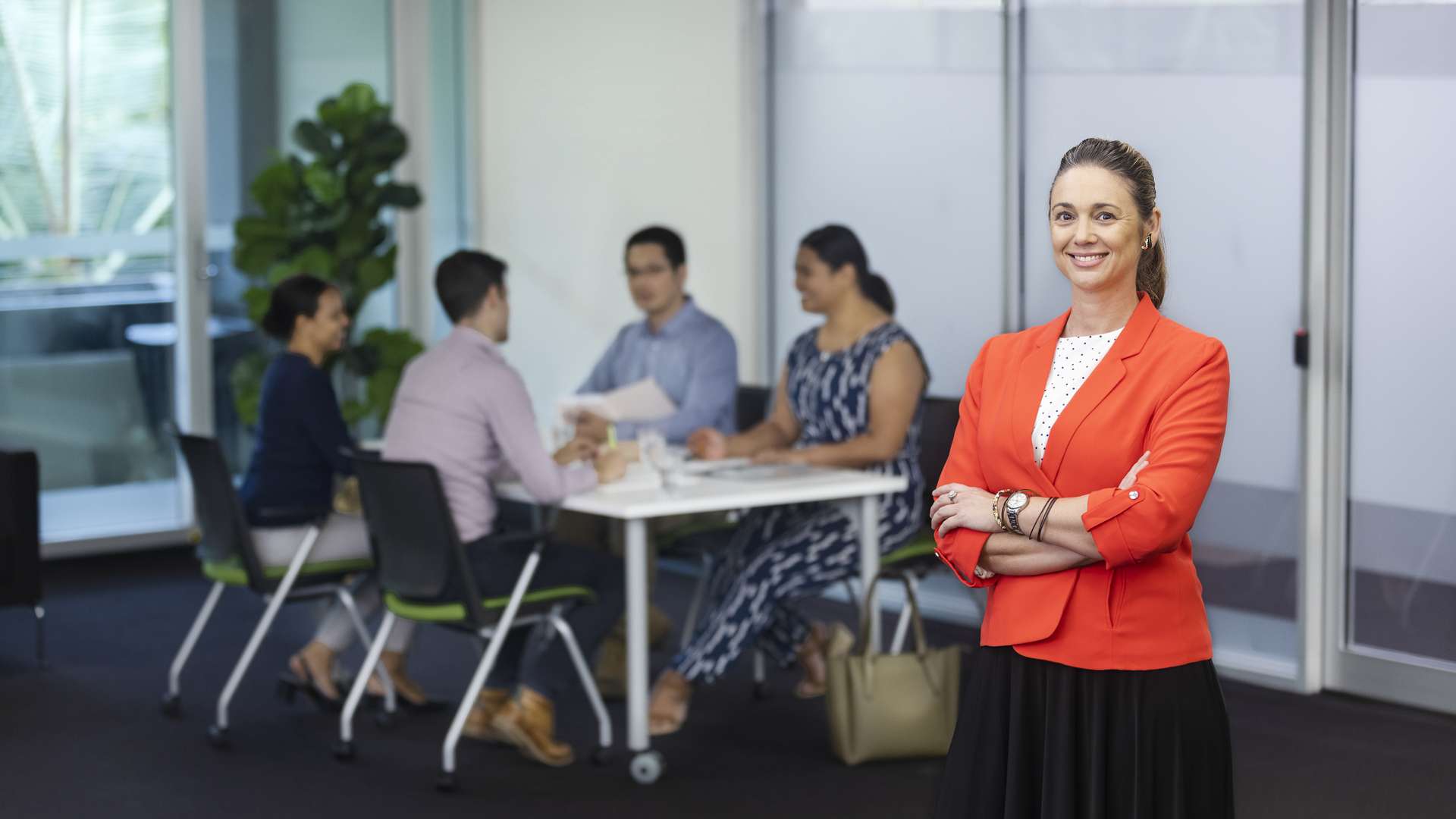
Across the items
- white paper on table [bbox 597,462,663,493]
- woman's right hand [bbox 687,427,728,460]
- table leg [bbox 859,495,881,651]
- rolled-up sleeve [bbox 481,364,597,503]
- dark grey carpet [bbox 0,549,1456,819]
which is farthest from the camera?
woman's right hand [bbox 687,427,728,460]

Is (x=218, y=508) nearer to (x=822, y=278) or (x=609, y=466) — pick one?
(x=609, y=466)

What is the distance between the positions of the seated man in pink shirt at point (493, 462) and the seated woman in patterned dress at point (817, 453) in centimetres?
34

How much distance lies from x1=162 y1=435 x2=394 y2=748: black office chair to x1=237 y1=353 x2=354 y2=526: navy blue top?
12cm

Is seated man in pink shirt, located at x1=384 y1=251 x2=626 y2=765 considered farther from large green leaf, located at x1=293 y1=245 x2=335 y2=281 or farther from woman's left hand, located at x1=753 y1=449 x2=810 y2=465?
large green leaf, located at x1=293 y1=245 x2=335 y2=281

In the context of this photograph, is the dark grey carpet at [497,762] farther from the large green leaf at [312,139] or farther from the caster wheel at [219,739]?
the large green leaf at [312,139]

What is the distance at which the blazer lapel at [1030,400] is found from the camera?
7.54 ft

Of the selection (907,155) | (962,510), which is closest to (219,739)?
(962,510)

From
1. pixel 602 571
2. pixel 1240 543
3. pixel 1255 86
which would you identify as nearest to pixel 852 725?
pixel 602 571

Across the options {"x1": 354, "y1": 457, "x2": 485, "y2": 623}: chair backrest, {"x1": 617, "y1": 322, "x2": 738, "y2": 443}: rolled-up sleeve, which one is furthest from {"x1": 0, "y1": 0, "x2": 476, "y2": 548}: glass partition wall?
{"x1": 354, "y1": 457, "x2": 485, "y2": 623}: chair backrest

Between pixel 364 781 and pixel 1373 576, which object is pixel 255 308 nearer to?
pixel 364 781

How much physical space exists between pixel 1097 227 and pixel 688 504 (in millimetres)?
2143

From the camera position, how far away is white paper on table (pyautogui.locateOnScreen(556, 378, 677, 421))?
5020 mm

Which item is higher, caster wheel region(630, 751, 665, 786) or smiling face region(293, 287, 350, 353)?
smiling face region(293, 287, 350, 353)

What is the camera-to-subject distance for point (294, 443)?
16.0 feet
